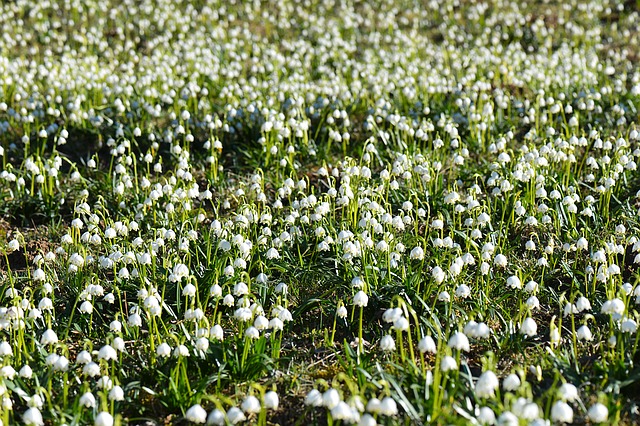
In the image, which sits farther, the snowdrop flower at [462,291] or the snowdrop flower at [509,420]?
the snowdrop flower at [462,291]

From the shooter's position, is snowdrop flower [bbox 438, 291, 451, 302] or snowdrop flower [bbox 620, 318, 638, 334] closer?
snowdrop flower [bbox 620, 318, 638, 334]

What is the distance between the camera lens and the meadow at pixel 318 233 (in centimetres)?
353

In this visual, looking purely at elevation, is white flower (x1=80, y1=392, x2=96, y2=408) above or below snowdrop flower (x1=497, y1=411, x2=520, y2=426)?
below

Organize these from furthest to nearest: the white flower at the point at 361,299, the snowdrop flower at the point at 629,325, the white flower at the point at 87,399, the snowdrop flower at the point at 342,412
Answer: the white flower at the point at 361,299
the snowdrop flower at the point at 629,325
the white flower at the point at 87,399
the snowdrop flower at the point at 342,412

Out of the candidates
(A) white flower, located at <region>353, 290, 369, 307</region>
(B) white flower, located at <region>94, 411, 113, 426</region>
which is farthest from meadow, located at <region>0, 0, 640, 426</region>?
(A) white flower, located at <region>353, 290, 369, 307</region>

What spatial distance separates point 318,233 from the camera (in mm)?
4625

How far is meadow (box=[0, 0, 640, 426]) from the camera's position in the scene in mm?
3533

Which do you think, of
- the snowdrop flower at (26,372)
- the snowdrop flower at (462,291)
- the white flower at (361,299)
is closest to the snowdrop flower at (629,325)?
the snowdrop flower at (462,291)

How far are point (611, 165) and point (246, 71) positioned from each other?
16.0 ft

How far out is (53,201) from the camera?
5836 mm

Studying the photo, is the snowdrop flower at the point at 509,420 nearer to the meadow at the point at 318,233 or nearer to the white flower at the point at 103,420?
the meadow at the point at 318,233

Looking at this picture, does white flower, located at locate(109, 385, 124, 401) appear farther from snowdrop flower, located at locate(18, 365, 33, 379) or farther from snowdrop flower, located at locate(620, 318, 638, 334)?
snowdrop flower, located at locate(620, 318, 638, 334)

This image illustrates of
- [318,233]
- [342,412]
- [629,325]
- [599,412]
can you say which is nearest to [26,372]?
[342,412]

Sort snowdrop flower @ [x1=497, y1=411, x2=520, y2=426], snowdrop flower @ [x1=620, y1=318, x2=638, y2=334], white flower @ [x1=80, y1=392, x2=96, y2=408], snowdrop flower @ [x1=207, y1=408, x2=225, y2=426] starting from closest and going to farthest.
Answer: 1. snowdrop flower @ [x1=497, y1=411, x2=520, y2=426]
2. snowdrop flower @ [x1=207, y1=408, x2=225, y2=426]
3. white flower @ [x1=80, y1=392, x2=96, y2=408]
4. snowdrop flower @ [x1=620, y1=318, x2=638, y2=334]
